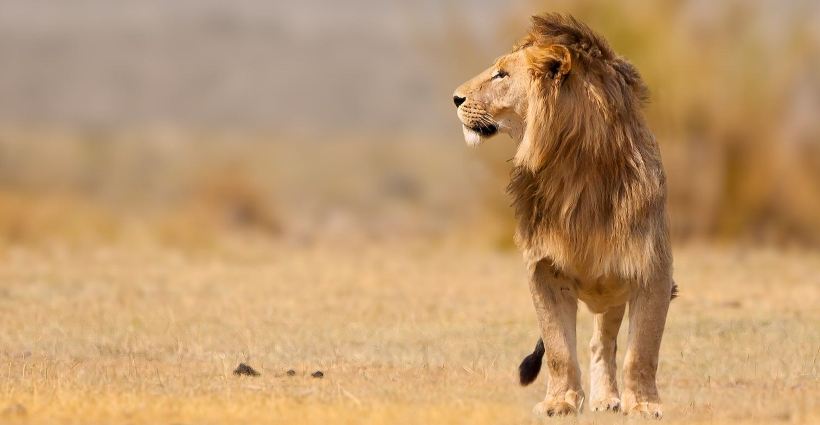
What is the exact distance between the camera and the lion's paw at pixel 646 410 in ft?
24.9

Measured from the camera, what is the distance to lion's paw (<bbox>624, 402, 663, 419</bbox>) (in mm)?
7586

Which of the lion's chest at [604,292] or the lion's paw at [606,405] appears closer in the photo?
the lion's chest at [604,292]

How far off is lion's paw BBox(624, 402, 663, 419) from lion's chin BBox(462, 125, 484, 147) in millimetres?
1588

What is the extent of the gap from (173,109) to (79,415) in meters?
80.0

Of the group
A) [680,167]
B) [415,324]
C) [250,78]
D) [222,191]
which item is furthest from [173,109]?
[415,324]

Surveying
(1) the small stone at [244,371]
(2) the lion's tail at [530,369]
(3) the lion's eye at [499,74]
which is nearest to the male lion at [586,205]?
(3) the lion's eye at [499,74]

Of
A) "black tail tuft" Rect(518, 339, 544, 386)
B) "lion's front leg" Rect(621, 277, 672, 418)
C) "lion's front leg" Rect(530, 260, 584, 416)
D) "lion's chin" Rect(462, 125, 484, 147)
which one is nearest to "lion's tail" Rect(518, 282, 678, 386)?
"black tail tuft" Rect(518, 339, 544, 386)

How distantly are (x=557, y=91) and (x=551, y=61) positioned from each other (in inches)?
6.0

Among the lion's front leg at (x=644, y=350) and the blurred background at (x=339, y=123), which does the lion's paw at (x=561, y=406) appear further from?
the blurred background at (x=339, y=123)

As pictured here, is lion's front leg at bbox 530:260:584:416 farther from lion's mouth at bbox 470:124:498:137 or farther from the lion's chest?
lion's mouth at bbox 470:124:498:137

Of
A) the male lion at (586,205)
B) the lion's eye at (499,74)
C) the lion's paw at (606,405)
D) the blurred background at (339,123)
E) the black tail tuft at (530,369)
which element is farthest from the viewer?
the blurred background at (339,123)

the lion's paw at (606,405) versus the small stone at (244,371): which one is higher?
the lion's paw at (606,405)

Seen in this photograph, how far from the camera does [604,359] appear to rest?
8.41 meters

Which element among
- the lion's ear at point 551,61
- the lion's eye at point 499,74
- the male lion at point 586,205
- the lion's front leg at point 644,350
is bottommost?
the lion's front leg at point 644,350
